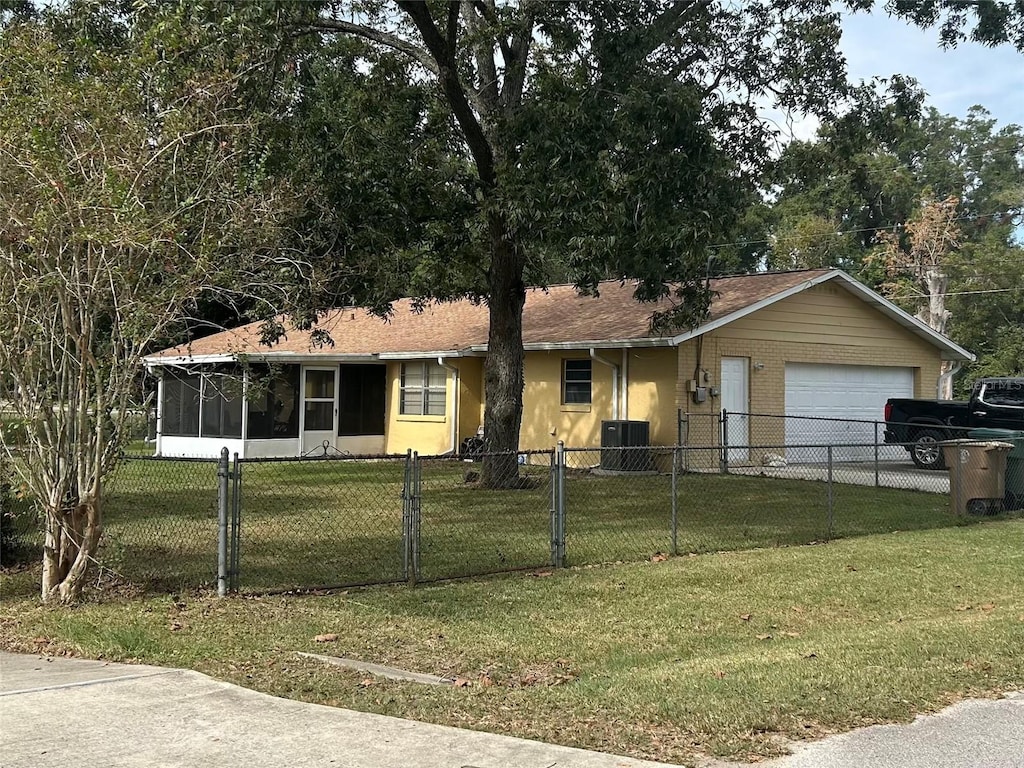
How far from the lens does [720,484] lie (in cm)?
1744

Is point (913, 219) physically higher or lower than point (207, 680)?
higher

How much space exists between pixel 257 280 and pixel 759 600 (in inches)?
196

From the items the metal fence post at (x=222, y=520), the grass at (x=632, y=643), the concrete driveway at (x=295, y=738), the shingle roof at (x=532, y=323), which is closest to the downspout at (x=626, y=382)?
the shingle roof at (x=532, y=323)

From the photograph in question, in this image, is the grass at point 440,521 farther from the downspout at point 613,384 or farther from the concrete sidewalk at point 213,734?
the concrete sidewalk at point 213,734

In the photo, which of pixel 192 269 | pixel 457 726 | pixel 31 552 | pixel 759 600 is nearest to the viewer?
pixel 457 726

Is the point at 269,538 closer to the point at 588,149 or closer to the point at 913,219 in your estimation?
the point at 588,149

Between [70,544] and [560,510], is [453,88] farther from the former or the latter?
[70,544]

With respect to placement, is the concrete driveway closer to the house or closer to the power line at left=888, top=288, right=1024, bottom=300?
the house

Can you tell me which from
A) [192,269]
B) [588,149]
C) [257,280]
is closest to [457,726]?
[192,269]

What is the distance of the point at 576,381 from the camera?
21.9 metres

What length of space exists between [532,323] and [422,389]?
3101 millimetres

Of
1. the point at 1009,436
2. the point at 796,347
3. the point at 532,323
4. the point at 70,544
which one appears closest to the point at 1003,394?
the point at 796,347

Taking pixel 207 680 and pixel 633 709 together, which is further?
pixel 207 680

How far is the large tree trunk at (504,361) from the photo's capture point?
1658 cm
